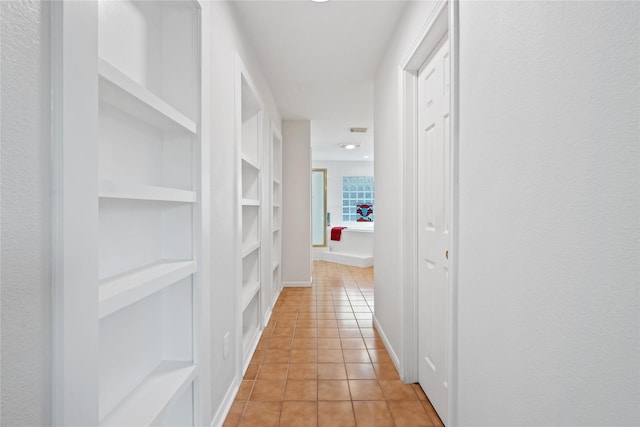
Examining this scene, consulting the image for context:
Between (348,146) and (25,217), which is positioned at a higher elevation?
(348,146)

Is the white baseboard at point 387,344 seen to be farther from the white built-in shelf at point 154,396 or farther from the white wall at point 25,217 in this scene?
the white wall at point 25,217

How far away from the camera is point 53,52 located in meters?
0.64

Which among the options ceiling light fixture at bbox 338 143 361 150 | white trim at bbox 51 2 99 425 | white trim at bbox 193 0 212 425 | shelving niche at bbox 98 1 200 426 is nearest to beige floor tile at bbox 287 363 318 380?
white trim at bbox 193 0 212 425

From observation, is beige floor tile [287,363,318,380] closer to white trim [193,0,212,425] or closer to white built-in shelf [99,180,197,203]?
white trim [193,0,212,425]

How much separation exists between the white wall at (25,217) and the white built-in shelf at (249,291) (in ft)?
6.39

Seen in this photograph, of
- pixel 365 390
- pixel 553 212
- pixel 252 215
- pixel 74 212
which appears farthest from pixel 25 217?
pixel 252 215

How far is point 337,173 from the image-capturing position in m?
9.30

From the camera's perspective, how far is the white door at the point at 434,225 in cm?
174

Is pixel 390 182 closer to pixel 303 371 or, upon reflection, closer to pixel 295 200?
pixel 303 371

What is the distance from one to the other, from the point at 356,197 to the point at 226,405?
784 cm

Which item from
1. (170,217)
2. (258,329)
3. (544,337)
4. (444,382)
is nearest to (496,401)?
(544,337)

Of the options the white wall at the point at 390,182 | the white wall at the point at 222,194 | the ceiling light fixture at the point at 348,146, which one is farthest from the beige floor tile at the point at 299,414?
the ceiling light fixture at the point at 348,146

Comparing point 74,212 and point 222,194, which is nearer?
point 74,212

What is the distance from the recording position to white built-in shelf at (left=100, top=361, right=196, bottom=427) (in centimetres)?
102
